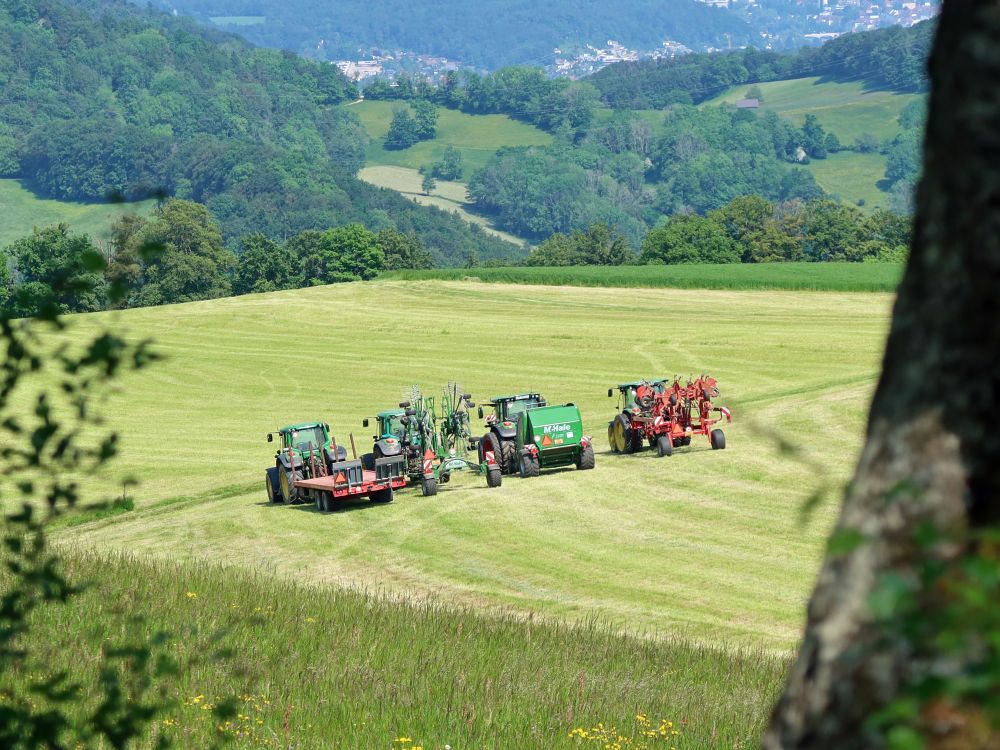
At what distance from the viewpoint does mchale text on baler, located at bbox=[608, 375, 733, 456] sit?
3269 centimetres

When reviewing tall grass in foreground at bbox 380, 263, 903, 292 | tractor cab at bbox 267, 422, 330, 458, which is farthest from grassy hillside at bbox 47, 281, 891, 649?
tall grass in foreground at bbox 380, 263, 903, 292

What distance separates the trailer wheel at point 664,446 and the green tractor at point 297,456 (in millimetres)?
7080

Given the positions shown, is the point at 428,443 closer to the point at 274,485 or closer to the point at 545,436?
the point at 545,436

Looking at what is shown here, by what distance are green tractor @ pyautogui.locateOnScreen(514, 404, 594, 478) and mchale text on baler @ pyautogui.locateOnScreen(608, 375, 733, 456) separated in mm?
2117

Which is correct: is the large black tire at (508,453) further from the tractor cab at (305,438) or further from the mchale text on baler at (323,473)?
the tractor cab at (305,438)

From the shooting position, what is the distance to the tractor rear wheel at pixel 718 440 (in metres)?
33.0

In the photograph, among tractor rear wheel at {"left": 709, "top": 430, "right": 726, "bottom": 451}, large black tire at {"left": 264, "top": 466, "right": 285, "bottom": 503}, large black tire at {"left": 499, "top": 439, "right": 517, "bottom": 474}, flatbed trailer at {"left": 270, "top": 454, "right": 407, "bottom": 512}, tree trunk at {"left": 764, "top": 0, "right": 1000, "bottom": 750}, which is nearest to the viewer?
tree trunk at {"left": 764, "top": 0, "right": 1000, "bottom": 750}

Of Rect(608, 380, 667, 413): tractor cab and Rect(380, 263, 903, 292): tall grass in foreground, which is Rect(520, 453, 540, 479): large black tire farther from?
Rect(380, 263, 903, 292): tall grass in foreground

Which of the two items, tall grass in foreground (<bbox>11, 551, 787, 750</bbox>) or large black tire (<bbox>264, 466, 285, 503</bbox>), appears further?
large black tire (<bbox>264, 466, 285, 503</bbox>)

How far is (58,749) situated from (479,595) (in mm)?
16549

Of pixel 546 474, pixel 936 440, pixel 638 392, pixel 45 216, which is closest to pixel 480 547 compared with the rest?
pixel 546 474

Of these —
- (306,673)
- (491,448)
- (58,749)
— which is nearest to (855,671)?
(58,749)

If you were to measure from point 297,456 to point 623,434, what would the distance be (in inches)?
307

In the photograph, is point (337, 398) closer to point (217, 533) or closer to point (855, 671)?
point (217, 533)
